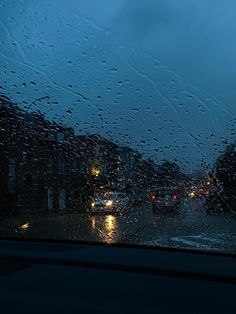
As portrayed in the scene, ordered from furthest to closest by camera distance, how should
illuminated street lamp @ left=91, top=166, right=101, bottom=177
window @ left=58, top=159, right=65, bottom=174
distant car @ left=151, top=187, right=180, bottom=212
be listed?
window @ left=58, top=159, right=65, bottom=174
distant car @ left=151, top=187, right=180, bottom=212
illuminated street lamp @ left=91, top=166, right=101, bottom=177

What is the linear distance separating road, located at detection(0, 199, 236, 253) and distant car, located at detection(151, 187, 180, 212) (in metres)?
0.25

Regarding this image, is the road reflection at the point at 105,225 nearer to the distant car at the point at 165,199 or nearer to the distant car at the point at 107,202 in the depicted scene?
the distant car at the point at 107,202

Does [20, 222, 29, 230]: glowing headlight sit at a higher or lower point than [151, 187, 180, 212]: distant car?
lower

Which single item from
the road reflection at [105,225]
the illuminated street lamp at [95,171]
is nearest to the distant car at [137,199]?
the road reflection at [105,225]

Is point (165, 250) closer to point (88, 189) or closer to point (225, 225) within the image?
point (225, 225)

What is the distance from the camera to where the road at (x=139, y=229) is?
410cm

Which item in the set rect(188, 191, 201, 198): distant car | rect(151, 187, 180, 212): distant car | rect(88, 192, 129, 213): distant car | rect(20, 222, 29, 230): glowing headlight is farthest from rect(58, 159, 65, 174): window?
rect(20, 222, 29, 230): glowing headlight

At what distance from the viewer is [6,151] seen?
7520 millimetres

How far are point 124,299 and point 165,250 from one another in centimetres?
89

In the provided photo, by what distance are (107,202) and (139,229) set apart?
6.51 feet

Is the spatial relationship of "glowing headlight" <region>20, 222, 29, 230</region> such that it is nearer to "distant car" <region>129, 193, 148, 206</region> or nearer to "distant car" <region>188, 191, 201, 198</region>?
"distant car" <region>129, 193, 148, 206</region>

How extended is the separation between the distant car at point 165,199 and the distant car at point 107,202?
44cm

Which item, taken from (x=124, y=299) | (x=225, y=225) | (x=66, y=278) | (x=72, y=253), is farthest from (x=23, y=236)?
(x=225, y=225)

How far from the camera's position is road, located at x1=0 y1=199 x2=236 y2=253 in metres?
4.10
